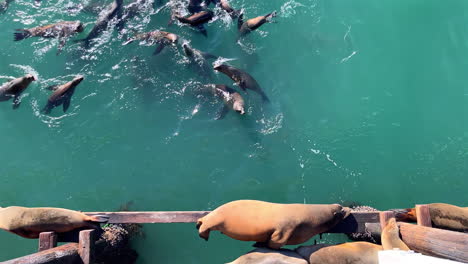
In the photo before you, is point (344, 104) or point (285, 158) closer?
point (285, 158)

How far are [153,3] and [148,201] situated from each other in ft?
14.7

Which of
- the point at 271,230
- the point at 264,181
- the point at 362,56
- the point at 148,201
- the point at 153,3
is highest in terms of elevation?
the point at 362,56

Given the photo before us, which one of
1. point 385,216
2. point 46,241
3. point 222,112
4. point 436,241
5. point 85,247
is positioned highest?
point 436,241

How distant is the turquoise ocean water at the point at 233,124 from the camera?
23.9 ft

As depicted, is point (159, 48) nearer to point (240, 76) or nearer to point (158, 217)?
point (240, 76)

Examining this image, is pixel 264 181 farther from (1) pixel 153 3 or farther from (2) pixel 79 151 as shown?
(1) pixel 153 3

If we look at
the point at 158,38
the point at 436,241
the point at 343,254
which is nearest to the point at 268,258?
the point at 343,254

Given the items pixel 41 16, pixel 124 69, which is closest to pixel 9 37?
pixel 41 16

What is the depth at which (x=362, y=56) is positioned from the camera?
8344mm

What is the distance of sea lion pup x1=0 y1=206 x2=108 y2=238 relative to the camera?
5.08 m

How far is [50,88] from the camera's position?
7.38m

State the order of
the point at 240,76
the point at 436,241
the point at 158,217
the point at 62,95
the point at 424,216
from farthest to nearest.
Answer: the point at 240,76
the point at 62,95
the point at 158,217
the point at 424,216
the point at 436,241

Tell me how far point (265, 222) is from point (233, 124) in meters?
3.29

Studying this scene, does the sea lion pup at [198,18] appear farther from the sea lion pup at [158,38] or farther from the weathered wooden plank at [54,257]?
the weathered wooden plank at [54,257]
